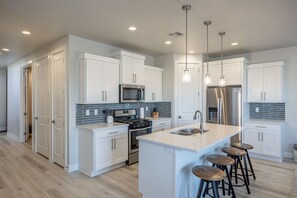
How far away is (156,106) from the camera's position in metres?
5.57

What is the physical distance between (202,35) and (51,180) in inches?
154

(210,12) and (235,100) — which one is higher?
(210,12)

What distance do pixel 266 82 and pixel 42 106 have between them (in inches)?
221

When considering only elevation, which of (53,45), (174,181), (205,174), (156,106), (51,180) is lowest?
(51,180)

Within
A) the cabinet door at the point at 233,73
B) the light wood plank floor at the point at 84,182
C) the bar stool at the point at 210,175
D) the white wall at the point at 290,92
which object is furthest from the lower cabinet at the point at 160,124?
the white wall at the point at 290,92

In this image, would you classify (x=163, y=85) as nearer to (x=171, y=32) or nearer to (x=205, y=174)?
(x=171, y=32)

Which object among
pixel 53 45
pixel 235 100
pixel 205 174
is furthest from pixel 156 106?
pixel 205 174

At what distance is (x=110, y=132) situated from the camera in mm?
3605

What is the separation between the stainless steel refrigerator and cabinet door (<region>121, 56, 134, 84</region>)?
220 centimetres

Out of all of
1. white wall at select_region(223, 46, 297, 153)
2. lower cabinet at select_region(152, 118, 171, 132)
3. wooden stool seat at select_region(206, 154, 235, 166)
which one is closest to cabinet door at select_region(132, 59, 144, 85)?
lower cabinet at select_region(152, 118, 171, 132)

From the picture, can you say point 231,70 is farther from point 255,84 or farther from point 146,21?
point 146,21

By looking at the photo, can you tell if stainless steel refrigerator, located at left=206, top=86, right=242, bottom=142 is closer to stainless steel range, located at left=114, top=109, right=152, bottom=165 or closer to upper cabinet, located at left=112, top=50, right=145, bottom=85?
stainless steel range, located at left=114, top=109, right=152, bottom=165

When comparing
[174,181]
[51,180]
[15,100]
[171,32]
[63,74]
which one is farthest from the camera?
[15,100]

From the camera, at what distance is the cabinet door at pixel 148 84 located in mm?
4934
